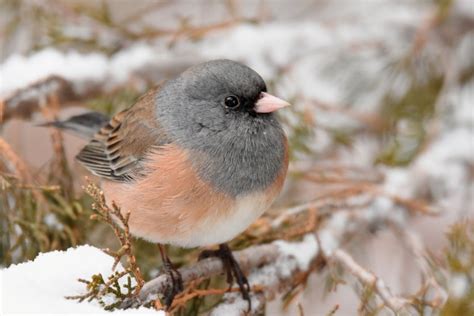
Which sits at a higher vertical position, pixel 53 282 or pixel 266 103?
pixel 266 103

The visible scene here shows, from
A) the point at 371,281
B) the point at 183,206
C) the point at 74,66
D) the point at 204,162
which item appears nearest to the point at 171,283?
the point at 183,206

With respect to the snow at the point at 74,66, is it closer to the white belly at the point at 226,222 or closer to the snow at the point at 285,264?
the white belly at the point at 226,222

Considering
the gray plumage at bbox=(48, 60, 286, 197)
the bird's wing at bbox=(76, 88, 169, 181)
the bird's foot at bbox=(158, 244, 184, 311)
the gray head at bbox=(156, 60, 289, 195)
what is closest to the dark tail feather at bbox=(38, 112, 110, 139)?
the bird's wing at bbox=(76, 88, 169, 181)

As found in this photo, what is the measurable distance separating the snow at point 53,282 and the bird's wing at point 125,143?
462 millimetres

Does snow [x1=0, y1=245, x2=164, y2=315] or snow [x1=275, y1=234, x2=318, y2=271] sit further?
snow [x1=275, y1=234, x2=318, y2=271]

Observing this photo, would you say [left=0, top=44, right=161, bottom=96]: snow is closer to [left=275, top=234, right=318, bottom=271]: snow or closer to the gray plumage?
the gray plumage

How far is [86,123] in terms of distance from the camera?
7.67ft

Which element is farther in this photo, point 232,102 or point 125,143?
point 125,143

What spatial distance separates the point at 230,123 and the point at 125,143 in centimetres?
37

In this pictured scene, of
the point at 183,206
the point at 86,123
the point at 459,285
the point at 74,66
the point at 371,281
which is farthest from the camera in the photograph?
the point at 74,66

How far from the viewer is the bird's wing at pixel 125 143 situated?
196 centimetres

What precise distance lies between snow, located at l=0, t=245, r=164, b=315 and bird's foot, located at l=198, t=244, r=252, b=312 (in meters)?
0.46

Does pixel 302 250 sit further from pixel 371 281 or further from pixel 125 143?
pixel 125 143

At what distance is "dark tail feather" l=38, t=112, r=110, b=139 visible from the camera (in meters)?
2.26
